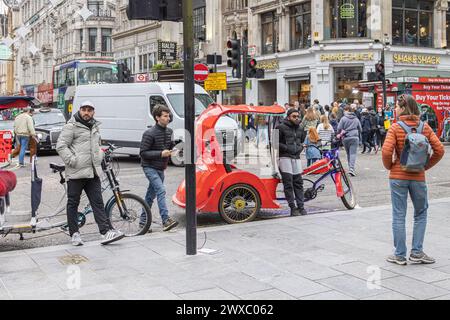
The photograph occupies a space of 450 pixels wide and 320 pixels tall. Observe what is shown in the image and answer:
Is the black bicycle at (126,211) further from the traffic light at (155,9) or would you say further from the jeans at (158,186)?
the traffic light at (155,9)

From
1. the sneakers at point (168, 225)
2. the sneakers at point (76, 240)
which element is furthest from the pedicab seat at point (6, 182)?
the sneakers at point (168, 225)

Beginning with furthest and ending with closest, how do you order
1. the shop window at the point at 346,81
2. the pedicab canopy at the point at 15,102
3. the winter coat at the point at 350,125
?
the shop window at the point at 346,81 < the winter coat at the point at 350,125 < the pedicab canopy at the point at 15,102

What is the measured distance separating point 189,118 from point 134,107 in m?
12.3

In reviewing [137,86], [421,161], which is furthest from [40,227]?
[137,86]

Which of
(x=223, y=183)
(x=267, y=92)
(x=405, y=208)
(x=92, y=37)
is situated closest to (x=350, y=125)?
(x=223, y=183)

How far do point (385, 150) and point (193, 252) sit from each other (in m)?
2.38

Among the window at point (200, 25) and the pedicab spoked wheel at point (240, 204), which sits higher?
the window at point (200, 25)

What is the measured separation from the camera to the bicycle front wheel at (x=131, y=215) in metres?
7.96

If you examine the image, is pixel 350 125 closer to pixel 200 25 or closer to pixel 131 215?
pixel 131 215

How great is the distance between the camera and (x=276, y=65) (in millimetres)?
38062

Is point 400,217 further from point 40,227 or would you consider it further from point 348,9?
point 348,9

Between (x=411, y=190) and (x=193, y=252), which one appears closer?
(x=411, y=190)

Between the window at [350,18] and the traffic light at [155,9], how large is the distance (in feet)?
96.0

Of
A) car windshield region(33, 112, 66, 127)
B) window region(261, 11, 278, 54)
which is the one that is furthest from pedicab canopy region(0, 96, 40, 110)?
window region(261, 11, 278, 54)
